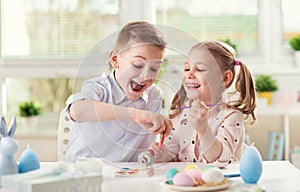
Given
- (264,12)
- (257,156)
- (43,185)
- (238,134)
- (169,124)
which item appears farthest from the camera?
(264,12)

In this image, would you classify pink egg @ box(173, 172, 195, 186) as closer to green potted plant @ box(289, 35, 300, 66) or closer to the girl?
the girl

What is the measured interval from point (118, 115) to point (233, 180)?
36cm

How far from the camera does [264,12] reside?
3.57 metres

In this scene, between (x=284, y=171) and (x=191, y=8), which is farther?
(x=191, y=8)

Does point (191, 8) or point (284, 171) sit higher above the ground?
point (191, 8)

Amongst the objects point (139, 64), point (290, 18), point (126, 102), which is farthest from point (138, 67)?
A: point (290, 18)

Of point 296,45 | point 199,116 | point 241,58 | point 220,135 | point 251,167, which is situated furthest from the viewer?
point 241,58

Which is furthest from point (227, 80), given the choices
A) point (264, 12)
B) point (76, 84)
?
point (264, 12)

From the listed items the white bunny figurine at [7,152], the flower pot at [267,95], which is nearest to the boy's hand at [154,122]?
the white bunny figurine at [7,152]

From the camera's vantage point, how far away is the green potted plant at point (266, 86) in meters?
3.29

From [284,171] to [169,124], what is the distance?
36 centimetres

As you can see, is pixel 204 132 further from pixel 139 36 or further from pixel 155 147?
pixel 139 36

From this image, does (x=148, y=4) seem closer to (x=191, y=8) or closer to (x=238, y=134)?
(x=191, y=8)

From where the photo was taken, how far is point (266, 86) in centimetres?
332
